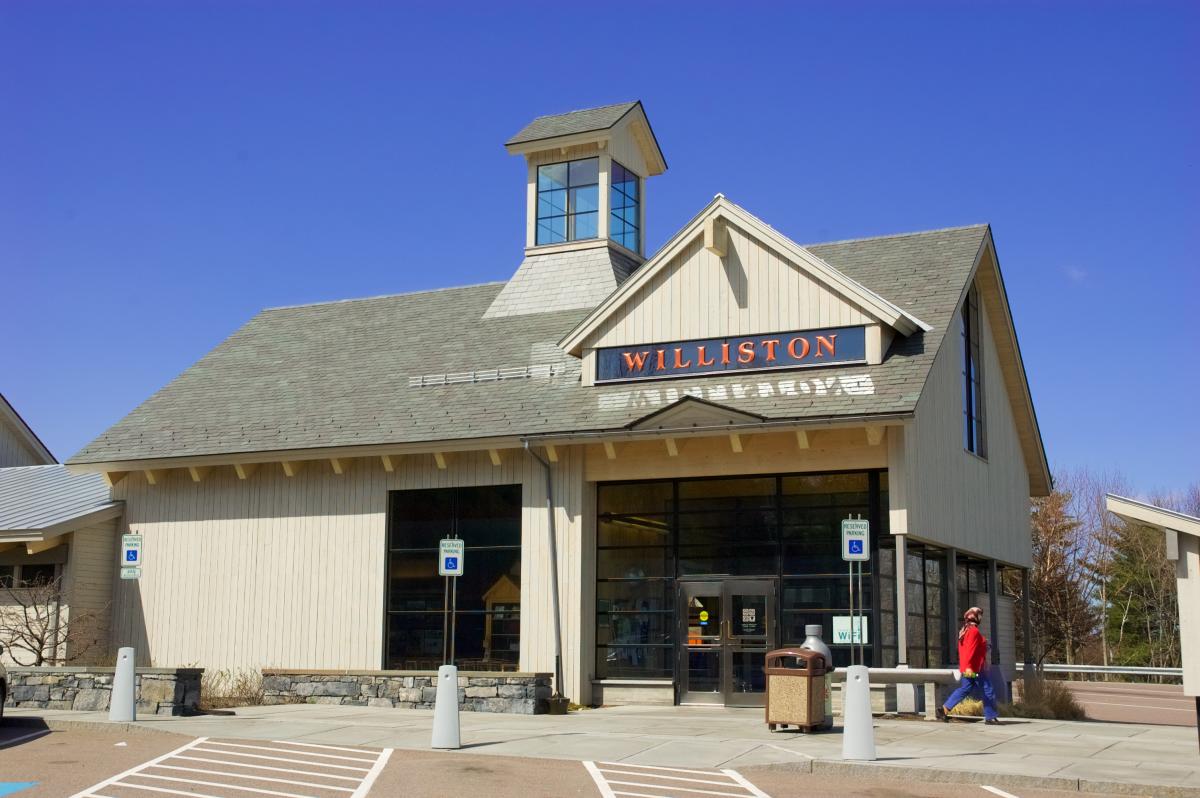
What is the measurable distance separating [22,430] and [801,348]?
86.7 ft

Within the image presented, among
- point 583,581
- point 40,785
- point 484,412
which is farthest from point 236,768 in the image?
point 484,412

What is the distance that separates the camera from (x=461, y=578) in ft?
77.8

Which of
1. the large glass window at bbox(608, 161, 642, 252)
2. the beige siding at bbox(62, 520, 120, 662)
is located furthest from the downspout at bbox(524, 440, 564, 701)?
the beige siding at bbox(62, 520, 120, 662)

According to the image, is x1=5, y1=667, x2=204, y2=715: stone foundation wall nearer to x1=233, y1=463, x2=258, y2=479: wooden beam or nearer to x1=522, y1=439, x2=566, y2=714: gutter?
x1=522, y1=439, x2=566, y2=714: gutter

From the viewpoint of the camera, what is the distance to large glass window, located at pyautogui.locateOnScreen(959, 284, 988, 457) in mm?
25133

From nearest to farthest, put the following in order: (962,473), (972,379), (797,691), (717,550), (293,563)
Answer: (797,691) → (717,550) → (962,473) → (293,563) → (972,379)

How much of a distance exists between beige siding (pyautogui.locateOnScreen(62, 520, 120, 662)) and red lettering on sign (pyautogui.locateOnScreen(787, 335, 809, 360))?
14.8 m

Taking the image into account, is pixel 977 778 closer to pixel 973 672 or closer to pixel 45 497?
pixel 973 672

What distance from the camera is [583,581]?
73.9 feet

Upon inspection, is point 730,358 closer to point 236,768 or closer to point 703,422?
point 703,422

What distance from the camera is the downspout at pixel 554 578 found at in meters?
22.2

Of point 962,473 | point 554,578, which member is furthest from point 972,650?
point 554,578

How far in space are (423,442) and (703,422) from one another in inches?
214

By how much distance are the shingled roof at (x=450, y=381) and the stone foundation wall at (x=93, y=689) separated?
6.55 metres
